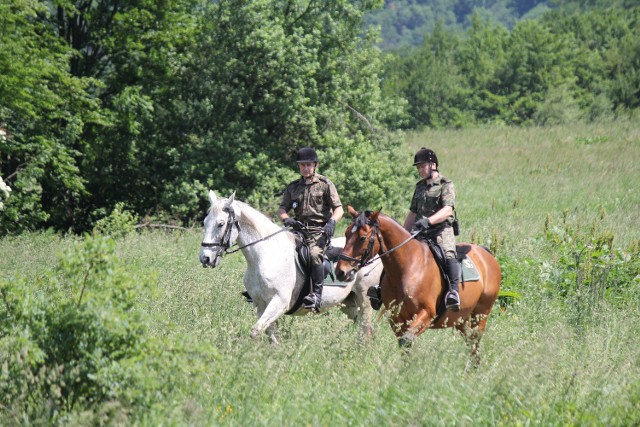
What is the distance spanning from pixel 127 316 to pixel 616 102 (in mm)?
72283

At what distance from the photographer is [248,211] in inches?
390

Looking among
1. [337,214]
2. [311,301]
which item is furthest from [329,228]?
[311,301]

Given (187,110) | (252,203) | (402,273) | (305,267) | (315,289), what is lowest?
(252,203)

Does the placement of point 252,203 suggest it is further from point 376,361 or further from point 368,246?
point 376,361

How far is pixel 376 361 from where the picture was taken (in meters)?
7.71

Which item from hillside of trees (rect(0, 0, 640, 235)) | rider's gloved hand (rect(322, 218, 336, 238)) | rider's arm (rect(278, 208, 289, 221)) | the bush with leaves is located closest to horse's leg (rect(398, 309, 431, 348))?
rider's gloved hand (rect(322, 218, 336, 238))

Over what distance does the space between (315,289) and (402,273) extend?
5.04 ft

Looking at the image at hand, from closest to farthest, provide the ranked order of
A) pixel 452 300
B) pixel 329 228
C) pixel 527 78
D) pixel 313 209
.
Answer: pixel 452 300
pixel 329 228
pixel 313 209
pixel 527 78

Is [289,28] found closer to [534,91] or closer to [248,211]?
[248,211]

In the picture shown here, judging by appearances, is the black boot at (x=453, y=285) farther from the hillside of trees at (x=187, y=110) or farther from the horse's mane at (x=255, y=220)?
the hillside of trees at (x=187, y=110)

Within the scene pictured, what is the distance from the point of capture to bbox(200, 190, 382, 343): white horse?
938 centimetres

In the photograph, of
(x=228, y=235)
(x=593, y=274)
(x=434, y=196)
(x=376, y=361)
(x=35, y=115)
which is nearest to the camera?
(x=376, y=361)

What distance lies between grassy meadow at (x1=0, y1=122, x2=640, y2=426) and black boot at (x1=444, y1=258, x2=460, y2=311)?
1.40ft

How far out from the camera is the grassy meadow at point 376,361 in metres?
6.32
